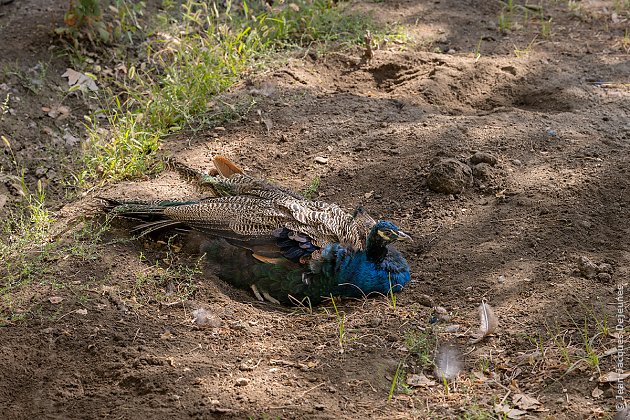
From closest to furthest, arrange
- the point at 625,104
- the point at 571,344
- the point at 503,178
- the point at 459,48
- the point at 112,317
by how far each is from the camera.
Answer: the point at 571,344 → the point at 112,317 → the point at 503,178 → the point at 625,104 → the point at 459,48

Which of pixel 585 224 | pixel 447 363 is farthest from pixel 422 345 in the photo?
pixel 585 224

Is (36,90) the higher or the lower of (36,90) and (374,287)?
the higher

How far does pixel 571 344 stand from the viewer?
3648 mm

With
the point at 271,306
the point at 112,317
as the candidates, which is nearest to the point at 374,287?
the point at 271,306

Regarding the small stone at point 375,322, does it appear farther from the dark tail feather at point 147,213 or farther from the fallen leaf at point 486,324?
the dark tail feather at point 147,213

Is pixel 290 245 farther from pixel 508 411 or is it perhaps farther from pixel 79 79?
pixel 79 79

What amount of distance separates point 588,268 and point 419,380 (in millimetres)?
1203

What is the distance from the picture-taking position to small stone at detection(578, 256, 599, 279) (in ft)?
13.5

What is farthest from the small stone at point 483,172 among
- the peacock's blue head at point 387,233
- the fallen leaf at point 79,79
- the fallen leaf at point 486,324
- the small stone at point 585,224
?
the fallen leaf at point 79,79

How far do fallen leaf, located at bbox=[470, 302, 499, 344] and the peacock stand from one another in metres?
0.56

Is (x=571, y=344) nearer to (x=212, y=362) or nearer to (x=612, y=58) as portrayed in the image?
(x=212, y=362)

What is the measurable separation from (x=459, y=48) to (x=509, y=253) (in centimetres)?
291

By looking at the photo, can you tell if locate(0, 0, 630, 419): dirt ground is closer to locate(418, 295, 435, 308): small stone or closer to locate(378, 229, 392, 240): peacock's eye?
locate(418, 295, 435, 308): small stone

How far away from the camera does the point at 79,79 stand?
6293mm
